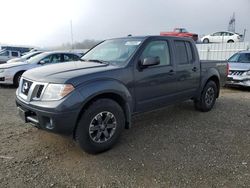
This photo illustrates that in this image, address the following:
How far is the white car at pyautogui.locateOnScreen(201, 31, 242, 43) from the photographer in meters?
25.7

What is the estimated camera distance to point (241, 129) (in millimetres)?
4887

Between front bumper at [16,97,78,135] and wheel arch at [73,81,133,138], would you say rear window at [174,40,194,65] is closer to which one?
wheel arch at [73,81,133,138]

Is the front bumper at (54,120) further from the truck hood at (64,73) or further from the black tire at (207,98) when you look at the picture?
the black tire at (207,98)

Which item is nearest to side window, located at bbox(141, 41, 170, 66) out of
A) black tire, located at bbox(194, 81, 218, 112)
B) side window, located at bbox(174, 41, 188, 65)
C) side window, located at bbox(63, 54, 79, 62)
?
side window, located at bbox(174, 41, 188, 65)

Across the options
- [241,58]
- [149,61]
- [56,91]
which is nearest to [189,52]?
[149,61]

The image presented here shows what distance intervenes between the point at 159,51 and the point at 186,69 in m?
0.88

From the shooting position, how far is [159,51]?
4645 mm

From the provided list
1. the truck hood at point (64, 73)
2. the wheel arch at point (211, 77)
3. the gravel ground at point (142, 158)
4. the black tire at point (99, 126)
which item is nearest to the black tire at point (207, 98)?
the wheel arch at point (211, 77)

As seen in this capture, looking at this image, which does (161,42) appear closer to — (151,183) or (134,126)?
(134,126)

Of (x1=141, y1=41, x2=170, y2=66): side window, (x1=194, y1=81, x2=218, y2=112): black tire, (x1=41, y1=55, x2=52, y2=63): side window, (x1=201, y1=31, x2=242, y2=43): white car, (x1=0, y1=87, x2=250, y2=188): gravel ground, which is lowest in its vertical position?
(x1=0, y1=87, x2=250, y2=188): gravel ground

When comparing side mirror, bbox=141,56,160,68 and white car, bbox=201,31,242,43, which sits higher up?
white car, bbox=201,31,242,43

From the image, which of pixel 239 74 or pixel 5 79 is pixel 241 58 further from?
pixel 5 79

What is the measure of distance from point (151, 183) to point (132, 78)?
1716 millimetres

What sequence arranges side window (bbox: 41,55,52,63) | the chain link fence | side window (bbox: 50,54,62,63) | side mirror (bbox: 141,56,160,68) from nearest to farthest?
1. side mirror (bbox: 141,56,160,68)
2. side window (bbox: 41,55,52,63)
3. side window (bbox: 50,54,62,63)
4. the chain link fence
